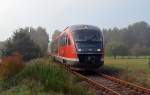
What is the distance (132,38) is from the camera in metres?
127

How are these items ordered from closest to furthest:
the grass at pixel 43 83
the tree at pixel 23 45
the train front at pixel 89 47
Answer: the grass at pixel 43 83 < the train front at pixel 89 47 < the tree at pixel 23 45

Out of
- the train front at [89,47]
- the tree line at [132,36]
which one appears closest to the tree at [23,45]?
the train front at [89,47]

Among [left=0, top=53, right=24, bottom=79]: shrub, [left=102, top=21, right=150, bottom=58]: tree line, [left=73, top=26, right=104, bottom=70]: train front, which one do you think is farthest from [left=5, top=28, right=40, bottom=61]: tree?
Answer: [left=102, top=21, right=150, bottom=58]: tree line

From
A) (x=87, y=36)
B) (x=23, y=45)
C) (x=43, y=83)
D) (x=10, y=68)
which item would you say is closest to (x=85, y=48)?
(x=87, y=36)

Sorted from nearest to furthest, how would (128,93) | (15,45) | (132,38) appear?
(128,93) → (15,45) → (132,38)

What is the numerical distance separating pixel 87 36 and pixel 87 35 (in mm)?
85

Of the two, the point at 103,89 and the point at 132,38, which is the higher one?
the point at 132,38

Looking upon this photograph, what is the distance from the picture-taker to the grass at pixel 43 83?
1578cm

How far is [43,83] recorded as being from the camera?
56.7 feet

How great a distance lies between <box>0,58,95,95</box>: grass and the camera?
51.8ft

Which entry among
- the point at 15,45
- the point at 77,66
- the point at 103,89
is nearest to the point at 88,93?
the point at 103,89

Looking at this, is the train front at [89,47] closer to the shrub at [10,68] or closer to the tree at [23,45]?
the shrub at [10,68]

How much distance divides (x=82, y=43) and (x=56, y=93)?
466 inches

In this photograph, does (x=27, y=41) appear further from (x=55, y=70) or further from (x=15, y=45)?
(x=55, y=70)
